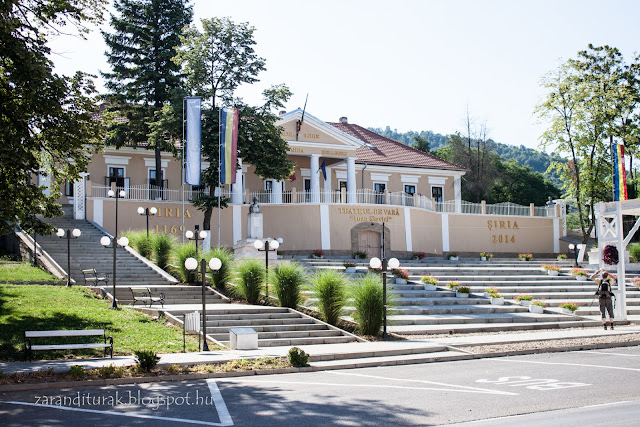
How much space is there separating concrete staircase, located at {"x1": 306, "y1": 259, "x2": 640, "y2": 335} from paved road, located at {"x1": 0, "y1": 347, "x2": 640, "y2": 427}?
6399mm

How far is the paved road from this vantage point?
8.54 metres

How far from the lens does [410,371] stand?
13055 millimetres

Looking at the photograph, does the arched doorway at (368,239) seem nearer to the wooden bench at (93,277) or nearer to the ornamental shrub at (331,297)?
the wooden bench at (93,277)

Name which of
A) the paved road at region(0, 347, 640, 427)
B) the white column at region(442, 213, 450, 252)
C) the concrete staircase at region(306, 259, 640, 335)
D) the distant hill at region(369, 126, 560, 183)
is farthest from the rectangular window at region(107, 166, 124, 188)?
the distant hill at region(369, 126, 560, 183)

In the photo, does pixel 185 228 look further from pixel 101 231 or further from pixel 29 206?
pixel 29 206

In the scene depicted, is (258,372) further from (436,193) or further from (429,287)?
(436,193)

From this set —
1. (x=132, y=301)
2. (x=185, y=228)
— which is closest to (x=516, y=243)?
(x=185, y=228)

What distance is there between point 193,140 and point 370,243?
39.8ft

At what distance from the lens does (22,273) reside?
923 inches

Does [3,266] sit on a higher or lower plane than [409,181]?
lower

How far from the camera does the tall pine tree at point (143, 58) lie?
116 feet

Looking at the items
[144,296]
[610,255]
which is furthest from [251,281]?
[610,255]

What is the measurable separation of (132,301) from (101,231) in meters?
11.0

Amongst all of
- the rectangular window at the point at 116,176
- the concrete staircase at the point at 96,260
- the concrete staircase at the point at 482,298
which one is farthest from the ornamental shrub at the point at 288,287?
the rectangular window at the point at 116,176
